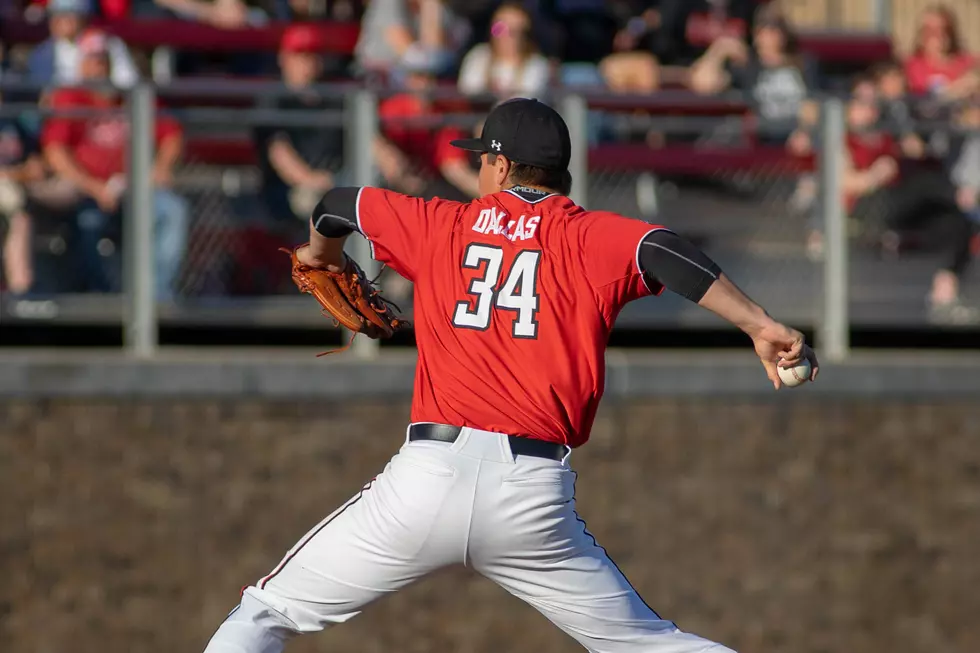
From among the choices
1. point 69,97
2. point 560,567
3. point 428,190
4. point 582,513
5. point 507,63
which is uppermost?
point 507,63

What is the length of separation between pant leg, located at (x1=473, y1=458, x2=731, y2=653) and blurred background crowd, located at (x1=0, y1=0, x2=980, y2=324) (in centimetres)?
378

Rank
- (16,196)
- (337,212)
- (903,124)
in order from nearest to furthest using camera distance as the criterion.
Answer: (337,212), (16,196), (903,124)

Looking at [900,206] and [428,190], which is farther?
[900,206]

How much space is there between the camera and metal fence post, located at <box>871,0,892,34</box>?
13.7 metres

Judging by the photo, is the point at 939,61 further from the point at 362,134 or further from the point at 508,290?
the point at 508,290

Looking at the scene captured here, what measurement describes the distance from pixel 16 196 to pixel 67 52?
1.93 m

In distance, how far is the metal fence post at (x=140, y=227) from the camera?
793 cm

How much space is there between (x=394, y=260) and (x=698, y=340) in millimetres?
4477

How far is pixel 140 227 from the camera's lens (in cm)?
793

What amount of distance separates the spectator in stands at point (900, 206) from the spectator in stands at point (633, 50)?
4.83ft

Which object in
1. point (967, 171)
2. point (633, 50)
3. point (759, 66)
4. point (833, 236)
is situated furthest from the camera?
point (633, 50)

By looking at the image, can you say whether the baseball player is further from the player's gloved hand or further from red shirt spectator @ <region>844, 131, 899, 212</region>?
red shirt spectator @ <region>844, 131, 899, 212</region>

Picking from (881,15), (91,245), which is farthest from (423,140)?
(881,15)

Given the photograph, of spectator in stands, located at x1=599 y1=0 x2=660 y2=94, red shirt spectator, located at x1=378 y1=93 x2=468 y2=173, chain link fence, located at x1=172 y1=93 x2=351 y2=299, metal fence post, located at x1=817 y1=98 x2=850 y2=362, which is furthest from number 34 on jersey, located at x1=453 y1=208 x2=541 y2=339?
spectator in stands, located at x1=599 y1=0 x2=660 y2=94
